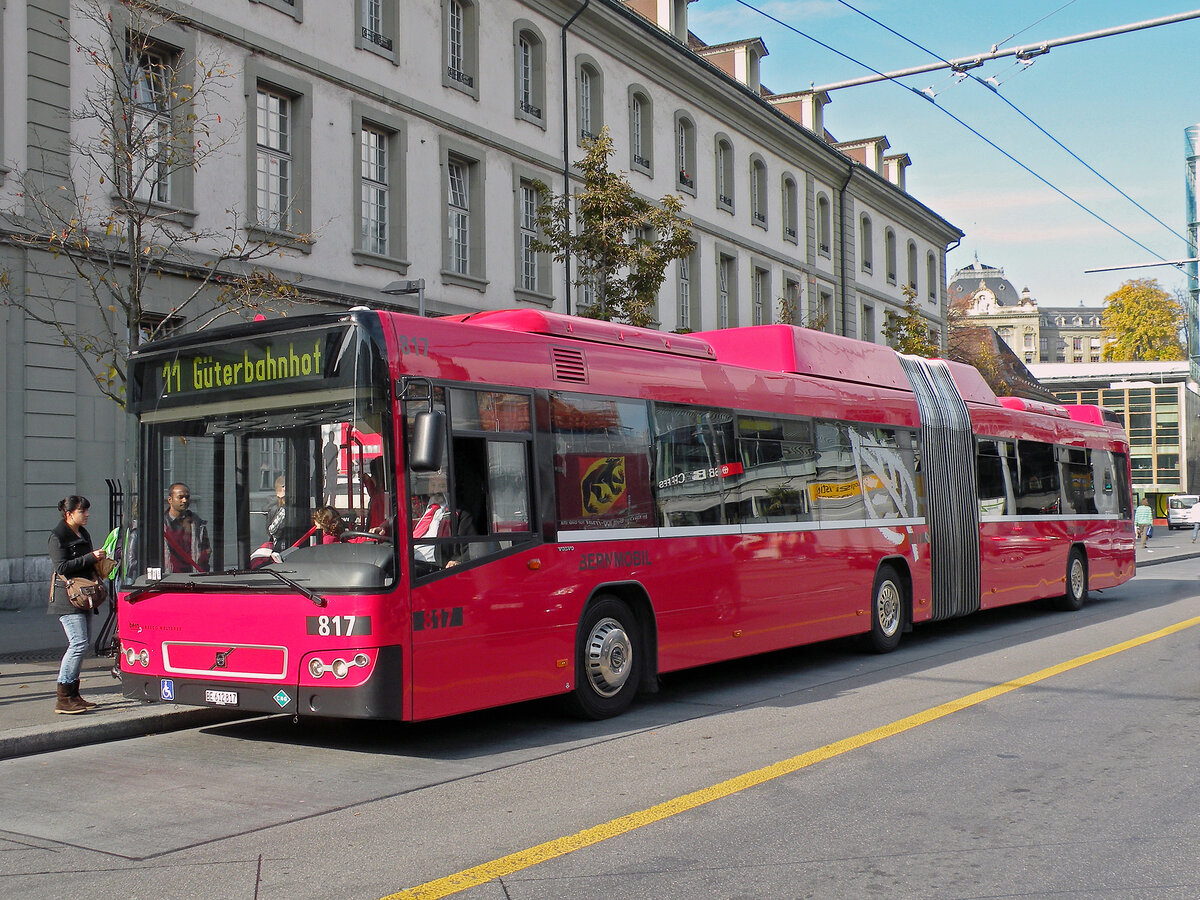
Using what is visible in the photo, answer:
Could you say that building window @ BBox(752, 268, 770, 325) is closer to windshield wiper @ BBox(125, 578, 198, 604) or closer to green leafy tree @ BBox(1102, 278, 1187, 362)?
windshield wiper @ BBox(125, 578, 198, 604)

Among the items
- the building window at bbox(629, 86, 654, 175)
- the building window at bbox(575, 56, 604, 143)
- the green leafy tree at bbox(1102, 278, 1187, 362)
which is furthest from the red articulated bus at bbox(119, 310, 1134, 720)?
the green leafy tree at bbox(1102, 278, 1187, 362)

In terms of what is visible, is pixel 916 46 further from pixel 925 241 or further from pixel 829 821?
pixel 925 241

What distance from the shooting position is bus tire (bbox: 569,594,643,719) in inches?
348

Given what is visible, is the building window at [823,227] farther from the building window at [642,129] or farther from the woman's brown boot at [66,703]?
the woman's brown boot at [66,703]

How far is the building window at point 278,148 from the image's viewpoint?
19.1 meters

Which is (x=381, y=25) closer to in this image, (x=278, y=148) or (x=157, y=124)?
(x=278, y=148)

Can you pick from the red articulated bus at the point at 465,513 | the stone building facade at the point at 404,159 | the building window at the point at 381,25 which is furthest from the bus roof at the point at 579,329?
the building window at the point at 381,25

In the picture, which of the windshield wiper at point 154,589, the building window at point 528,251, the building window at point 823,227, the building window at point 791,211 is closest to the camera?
the windshield wiper at point 154,589

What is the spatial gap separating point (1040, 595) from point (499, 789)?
12.0m

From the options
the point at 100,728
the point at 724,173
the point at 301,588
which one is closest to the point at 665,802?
the point at 301,588

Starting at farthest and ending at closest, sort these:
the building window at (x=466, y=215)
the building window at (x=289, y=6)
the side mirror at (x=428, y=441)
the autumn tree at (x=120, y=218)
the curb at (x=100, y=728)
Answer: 1. the building window at (x=466, y=215)
2. the building window at (x=289, y=6)
3. the autumn tree at (x=120, y=218)
4. the curb at (x=100, y=728)
5. the side mirror at (x=428, y=441)

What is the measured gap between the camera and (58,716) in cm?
882

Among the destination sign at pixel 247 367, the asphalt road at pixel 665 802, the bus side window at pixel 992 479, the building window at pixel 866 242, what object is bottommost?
the asphalt road at pixel 665 802

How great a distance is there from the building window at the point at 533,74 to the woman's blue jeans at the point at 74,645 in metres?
18.6
